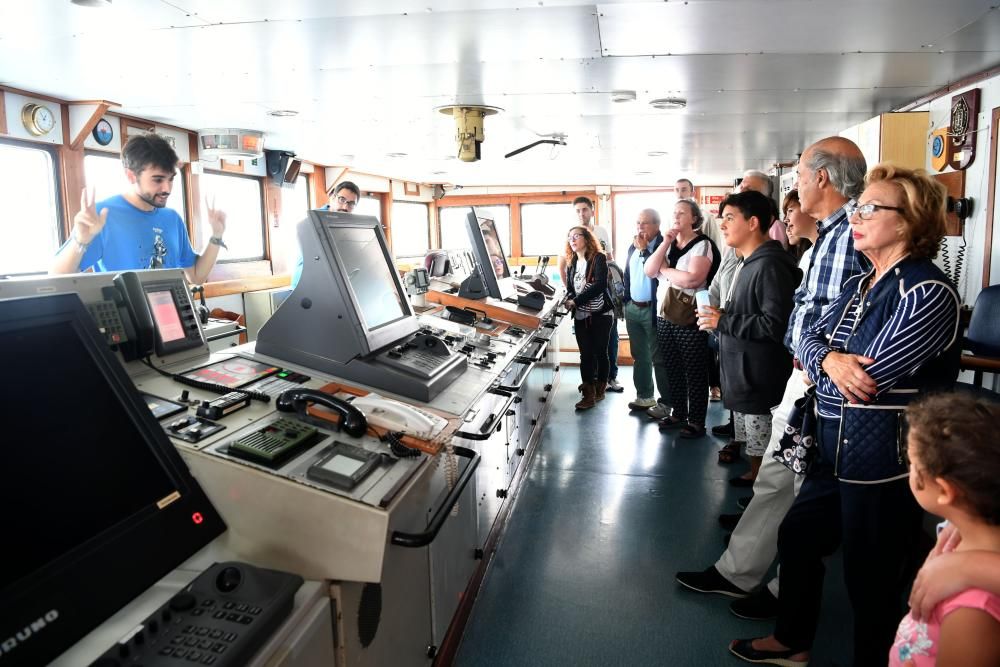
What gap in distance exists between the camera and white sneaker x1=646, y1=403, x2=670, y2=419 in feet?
16.2

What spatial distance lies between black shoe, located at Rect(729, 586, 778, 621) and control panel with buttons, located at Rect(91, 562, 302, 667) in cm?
192

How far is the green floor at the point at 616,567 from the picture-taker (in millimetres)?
2240

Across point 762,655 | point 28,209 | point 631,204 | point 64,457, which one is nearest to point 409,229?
point 631,204

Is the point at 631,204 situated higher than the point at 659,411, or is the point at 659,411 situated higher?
the point at 631,204

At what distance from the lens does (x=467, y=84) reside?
12.6 ft

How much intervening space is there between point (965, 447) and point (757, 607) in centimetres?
158

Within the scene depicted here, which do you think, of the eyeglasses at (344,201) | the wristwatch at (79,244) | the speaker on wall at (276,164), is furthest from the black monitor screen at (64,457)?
the speaker on wall at (276,164)

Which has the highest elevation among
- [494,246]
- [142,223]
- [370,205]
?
[370,205]

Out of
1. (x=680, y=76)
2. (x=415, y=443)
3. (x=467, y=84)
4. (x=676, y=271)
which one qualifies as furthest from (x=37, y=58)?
(x=676, y=271)

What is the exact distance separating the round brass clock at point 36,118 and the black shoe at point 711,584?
454cm

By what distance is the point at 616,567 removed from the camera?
9.17 ft

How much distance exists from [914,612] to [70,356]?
1.54 meters

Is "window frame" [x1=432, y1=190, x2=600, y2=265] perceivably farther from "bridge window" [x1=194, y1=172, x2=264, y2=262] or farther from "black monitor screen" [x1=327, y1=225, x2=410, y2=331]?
"black monitor screen" [x1=327, y1=225, x2=410, y2=331]

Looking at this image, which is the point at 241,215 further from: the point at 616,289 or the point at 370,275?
the point at 370,275
